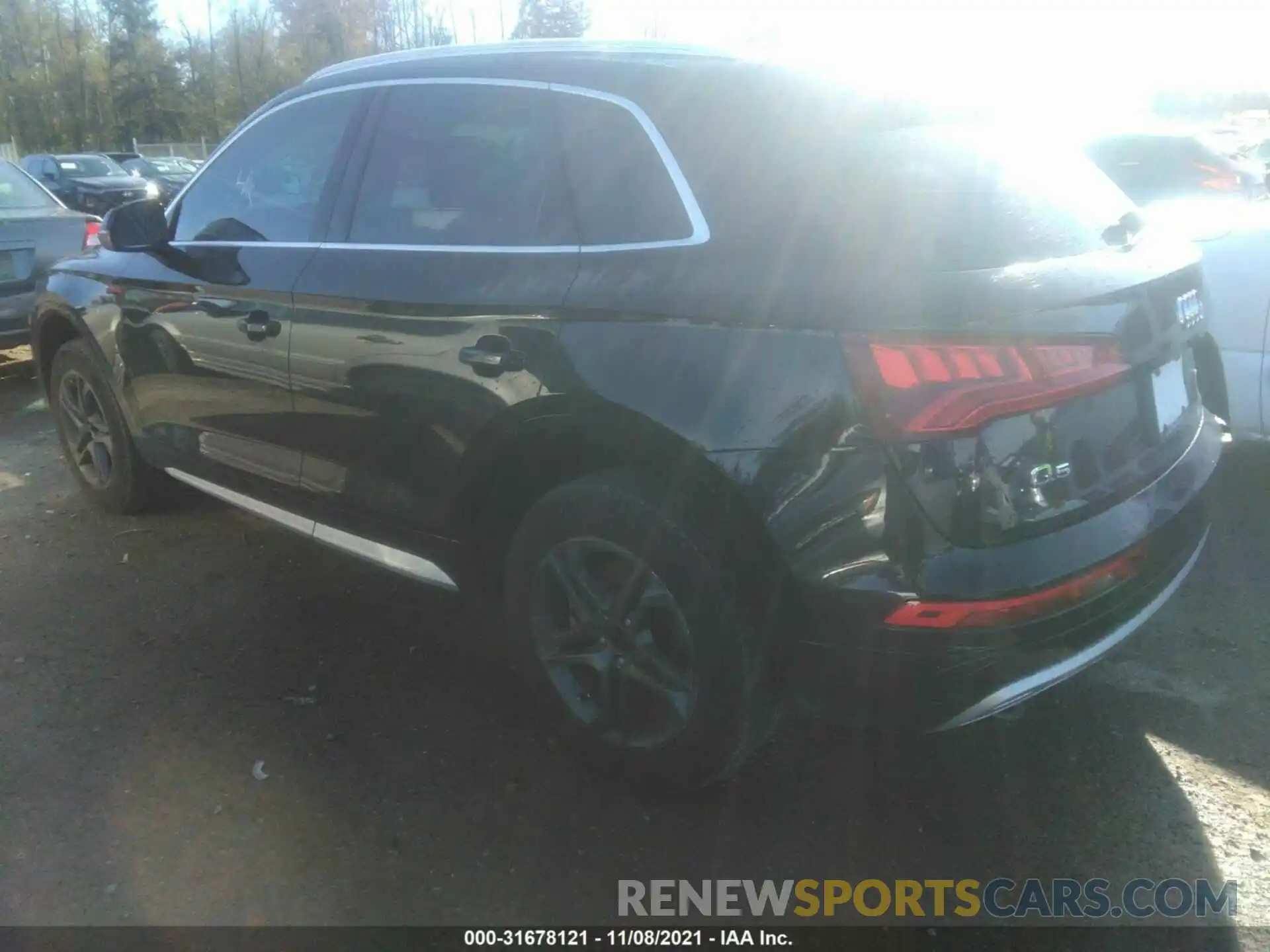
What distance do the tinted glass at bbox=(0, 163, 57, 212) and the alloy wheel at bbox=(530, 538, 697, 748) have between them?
20.8ft

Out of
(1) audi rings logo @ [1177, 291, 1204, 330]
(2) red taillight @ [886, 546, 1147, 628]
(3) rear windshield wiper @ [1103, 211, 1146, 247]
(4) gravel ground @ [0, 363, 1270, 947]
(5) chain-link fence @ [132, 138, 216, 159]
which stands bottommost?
(5) chain-link fence @ [132, 138, 216, 159]

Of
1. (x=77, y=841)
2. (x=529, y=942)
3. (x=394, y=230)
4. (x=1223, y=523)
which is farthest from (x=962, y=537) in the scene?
(x=1223, y=523)

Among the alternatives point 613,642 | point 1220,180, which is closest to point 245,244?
point 613,642

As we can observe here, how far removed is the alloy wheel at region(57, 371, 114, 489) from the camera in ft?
15.9

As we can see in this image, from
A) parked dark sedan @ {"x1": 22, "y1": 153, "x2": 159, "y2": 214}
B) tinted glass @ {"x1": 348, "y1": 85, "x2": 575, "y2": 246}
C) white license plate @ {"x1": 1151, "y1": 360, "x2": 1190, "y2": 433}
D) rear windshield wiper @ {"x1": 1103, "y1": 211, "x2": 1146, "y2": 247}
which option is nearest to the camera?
white license plate @ {"x1": 1151, "y1": 360, "x2": 1190, "y2": 433}

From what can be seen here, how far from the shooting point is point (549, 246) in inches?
112

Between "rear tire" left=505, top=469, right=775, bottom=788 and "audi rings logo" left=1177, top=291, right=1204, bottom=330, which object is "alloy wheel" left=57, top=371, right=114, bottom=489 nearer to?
"rear tire" left=505, top=469, right=775, bottom=788

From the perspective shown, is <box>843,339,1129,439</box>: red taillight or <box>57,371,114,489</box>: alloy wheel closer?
<box>843,339,1129,439</box>: red taillight

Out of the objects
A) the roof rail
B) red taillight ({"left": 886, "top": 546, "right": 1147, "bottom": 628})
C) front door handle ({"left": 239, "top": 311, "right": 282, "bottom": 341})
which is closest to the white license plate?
red taillight ({"left": 886, "top": 546, "right": 1147, "bottom": 628})

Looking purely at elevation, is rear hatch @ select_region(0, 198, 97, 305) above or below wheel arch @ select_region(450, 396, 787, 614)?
below

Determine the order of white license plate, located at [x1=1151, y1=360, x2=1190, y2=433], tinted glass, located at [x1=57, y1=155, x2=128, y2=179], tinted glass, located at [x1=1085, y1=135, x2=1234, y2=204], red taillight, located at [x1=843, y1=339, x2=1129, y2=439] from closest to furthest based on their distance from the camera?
red taillight, located at [x1=843, y1=339, x2=1129, y2=439], white license plate, located at [x1=1151, y1=360, x2=1190, y2=433], tinted glass, located at [x1=1085, y1=135, x2=1234, y2=204], tinted glass, located at [x1=57, y1=155, x2=128, y2=179]

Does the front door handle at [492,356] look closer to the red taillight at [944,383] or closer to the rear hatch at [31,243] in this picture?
the red taillight at [944,383]

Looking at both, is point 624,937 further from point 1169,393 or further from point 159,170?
point 159,170

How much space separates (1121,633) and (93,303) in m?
3.93
